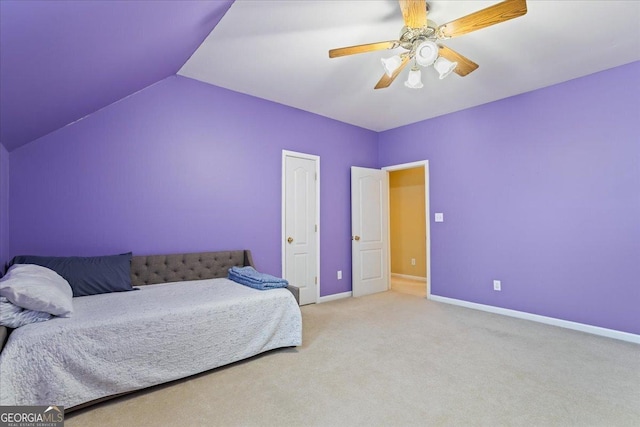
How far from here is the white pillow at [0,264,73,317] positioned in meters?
1.81

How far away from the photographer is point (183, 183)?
3.32 meters

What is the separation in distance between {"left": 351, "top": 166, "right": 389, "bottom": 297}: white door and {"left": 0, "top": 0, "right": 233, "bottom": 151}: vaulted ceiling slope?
A: 306cm

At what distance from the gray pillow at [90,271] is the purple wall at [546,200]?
3993 millimetres

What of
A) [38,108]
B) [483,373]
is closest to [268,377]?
[483,373]

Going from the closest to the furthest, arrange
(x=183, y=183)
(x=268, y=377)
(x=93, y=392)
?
(x=93, y=392) → (x=268, y=377) → (x=183, y=183)

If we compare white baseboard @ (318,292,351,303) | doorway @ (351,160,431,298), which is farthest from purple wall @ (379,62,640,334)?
white baseboard @ (318,292,351,303)

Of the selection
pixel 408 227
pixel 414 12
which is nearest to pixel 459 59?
pixel 414 12

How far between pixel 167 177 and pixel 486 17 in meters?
3.09

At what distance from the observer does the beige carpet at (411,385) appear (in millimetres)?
1811

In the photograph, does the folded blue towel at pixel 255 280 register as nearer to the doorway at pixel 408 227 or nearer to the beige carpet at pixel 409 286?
the beige carpet at pixel 409 286

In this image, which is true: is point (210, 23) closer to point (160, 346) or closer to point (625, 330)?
point (160, 346)

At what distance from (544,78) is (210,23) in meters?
3.47

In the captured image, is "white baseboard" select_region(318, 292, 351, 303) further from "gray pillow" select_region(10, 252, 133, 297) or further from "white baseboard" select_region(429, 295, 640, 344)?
"gray pillow" select_region(10, 252, 133, 297)

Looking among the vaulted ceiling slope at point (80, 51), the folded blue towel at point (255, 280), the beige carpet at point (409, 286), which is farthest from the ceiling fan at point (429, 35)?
the beige carpet at point (409, 286)
